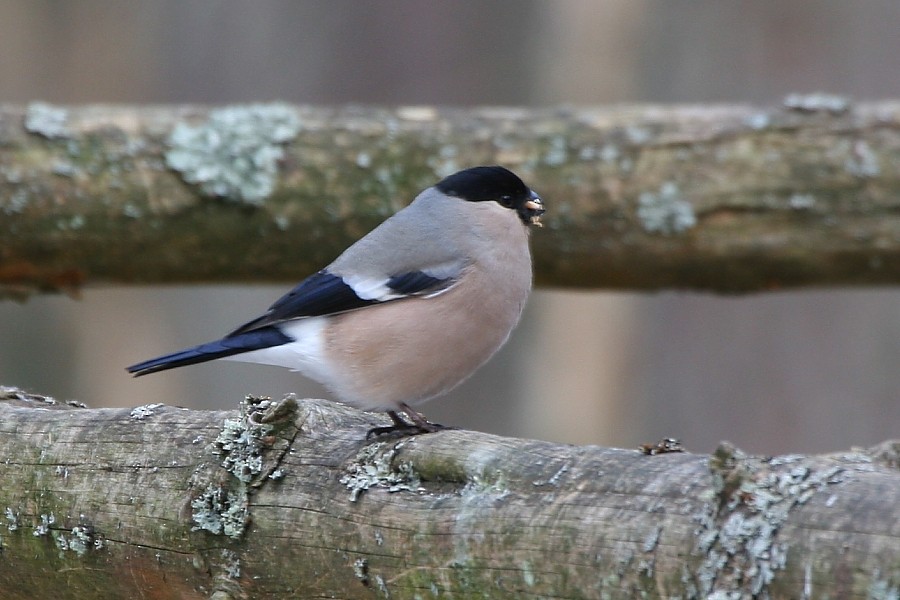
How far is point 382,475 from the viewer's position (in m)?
2.21

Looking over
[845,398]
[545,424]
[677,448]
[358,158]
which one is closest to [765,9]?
[845,398]

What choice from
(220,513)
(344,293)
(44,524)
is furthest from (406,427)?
(44,524)

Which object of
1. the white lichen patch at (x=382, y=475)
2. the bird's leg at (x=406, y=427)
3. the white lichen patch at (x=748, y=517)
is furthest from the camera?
the bird's leg at (x=406, y=427)

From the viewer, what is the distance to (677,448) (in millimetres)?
2018

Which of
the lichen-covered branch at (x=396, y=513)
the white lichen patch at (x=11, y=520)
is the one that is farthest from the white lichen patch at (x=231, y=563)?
the white lichen patch at (x=11, y=520)

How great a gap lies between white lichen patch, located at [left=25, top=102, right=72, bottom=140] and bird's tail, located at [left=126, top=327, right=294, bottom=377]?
1.22 metres

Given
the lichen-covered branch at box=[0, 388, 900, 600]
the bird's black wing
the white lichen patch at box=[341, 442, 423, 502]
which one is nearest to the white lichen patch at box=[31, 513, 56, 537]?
the lichen-covered branch at box=[0, 388, 900, 600]

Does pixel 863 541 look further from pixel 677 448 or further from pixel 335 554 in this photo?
pixel 335 554

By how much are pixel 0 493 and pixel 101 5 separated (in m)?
5.74

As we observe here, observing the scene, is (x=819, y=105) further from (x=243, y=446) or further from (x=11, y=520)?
(x=11, y=520)

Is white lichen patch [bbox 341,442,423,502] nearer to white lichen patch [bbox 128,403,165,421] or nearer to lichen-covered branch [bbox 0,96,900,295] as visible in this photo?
white lichen patch [bbox 128,403,165,421]

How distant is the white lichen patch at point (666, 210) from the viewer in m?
3.99

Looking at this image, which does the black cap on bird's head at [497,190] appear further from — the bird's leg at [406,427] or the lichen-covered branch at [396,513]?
the lichen-covered branch at [396,513]

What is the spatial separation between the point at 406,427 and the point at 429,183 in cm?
162
